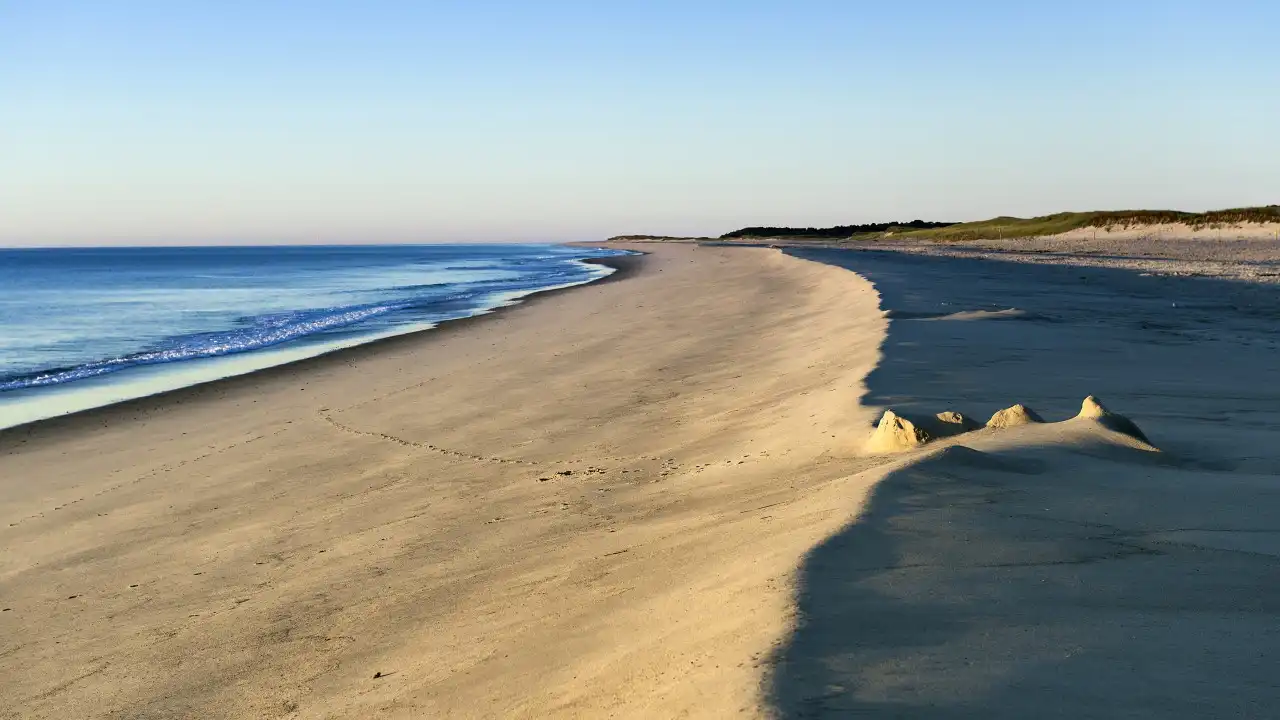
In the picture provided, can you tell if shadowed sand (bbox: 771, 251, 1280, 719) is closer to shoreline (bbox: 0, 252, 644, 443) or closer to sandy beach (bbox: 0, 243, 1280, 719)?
sandy beach (bbox: 0, 243, 1280, 719)

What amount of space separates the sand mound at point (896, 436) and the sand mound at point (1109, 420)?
3.63ft

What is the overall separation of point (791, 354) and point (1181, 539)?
33.2ft

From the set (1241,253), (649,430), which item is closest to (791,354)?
(649,430)

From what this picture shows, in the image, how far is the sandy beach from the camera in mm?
3379

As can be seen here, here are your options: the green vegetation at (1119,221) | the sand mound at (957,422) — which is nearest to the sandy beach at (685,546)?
the sand mound at (957,422)

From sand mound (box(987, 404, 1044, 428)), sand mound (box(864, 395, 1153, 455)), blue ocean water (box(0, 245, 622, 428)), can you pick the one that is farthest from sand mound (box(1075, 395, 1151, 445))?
blue ocean water (box(0, 245, 622, 428))

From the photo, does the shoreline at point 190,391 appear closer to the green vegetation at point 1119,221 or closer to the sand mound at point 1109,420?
the sand mound at point 1109,420

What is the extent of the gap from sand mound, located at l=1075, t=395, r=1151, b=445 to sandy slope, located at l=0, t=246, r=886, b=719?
5.53 feet

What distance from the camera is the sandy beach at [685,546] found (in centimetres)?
338

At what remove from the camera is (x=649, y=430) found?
33.8 feet

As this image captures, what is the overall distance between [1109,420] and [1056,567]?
3188mm

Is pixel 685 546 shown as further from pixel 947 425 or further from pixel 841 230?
pixel 841 230

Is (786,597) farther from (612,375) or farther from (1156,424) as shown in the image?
(612,375)

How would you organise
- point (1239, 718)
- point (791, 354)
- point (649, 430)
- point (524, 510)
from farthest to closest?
1. point (791, 354)
2. point (649, 430)
3. point (524, 510)
4. point (1239, 718)
